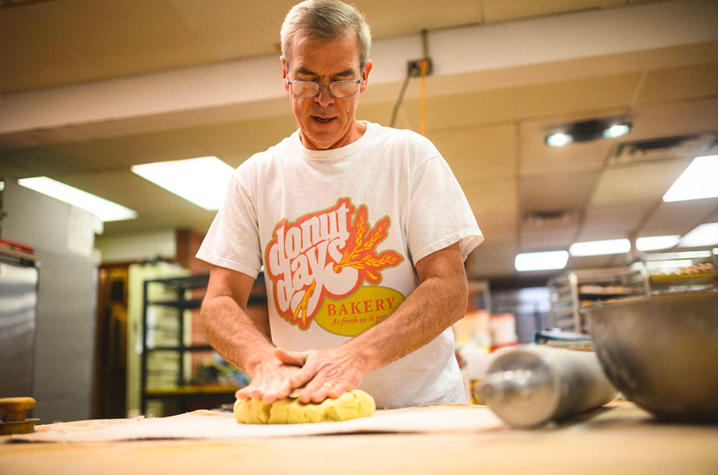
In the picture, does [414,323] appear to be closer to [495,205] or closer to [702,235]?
[495,205]

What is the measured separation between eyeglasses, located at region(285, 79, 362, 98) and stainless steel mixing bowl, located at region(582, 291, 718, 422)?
2.69 ft

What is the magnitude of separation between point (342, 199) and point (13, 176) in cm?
471

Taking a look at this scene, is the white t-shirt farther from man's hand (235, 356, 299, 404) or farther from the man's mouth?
man's hand (235, 356, 299, 404)

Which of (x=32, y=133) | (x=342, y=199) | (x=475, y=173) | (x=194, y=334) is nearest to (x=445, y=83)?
(x=475, y=173)

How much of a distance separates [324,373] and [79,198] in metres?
5.59

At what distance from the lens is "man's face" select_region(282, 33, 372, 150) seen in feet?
3.87

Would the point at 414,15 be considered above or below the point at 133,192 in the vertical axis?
above

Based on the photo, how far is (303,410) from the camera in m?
0.80

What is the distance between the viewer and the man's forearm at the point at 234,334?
40.9 inches

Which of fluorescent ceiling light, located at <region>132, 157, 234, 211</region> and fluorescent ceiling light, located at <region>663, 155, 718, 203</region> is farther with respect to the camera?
fluorescent ceiling light, located at <region>663, 155, 718, 203</region>

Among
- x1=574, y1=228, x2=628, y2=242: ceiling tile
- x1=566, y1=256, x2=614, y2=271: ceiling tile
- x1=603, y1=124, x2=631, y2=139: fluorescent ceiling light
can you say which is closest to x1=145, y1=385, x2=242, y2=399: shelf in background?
x1=603, y1=124, x2=631, y2=139: fluorescent ceiling light

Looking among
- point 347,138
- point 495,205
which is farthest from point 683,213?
point 347,138

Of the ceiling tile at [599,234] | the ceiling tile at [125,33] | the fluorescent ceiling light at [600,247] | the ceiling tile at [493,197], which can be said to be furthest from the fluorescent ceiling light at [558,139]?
the fluorescent ceiling light at [600,247]

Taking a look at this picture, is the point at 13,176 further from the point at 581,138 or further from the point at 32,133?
the point at 581,138
